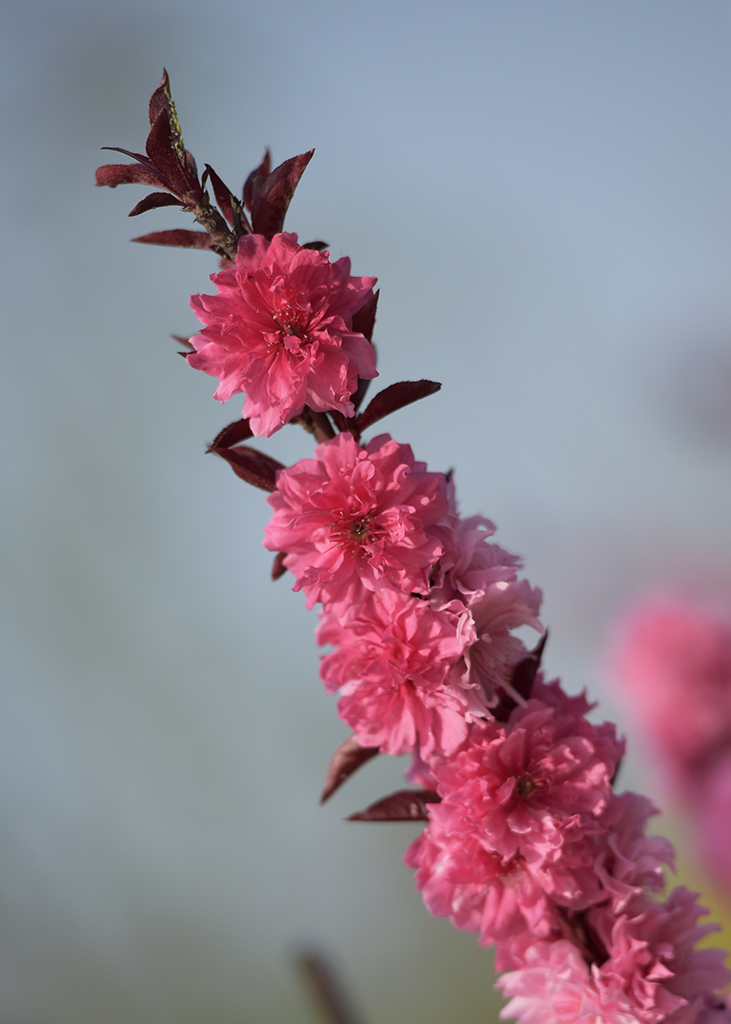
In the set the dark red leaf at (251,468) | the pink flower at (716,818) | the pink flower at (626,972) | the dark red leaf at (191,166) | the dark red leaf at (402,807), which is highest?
the dark red leaf at (191,166)

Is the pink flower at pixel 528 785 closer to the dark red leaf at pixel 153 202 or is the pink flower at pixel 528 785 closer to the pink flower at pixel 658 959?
the pink flower at pixel 658 959

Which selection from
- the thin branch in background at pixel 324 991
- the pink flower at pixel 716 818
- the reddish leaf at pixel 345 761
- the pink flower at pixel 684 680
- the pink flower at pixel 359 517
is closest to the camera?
the pink flower at pixel 359 517

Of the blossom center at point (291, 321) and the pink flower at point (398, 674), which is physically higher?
the blossom center at point (291, 321)

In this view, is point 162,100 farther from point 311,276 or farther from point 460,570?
point 460,570

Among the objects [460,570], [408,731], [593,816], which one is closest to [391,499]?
[460,570]

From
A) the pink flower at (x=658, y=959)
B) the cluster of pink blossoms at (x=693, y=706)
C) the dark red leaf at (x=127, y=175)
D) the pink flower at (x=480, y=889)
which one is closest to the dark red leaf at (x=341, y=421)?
the dark red leaf at (x=127, y=175)

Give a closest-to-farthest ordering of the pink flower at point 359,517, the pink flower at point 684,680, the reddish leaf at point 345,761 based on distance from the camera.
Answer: the pink flower at point 359,517, the reddish leaf at point 345,761, the pink flower at point 684,680
